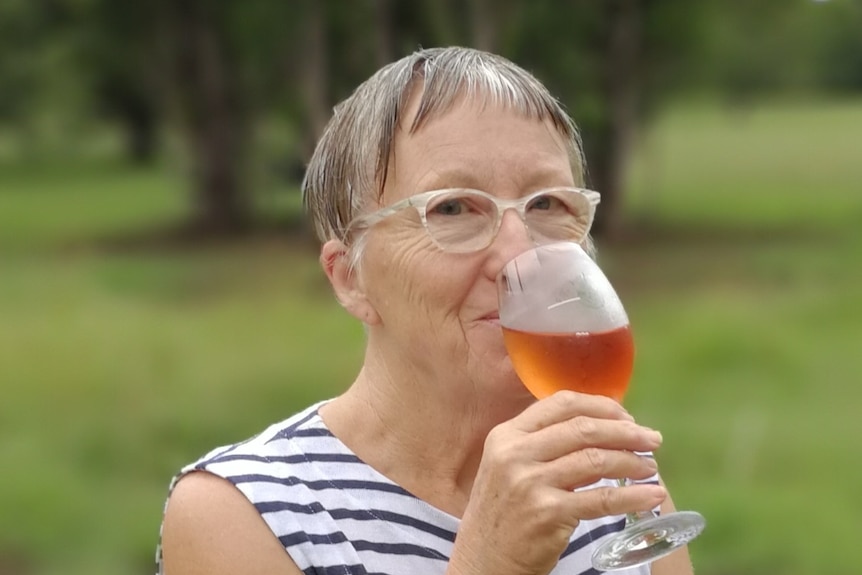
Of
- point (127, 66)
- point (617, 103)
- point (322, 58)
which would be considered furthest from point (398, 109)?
point (127, 66)

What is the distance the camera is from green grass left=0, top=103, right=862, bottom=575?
602 centimetres

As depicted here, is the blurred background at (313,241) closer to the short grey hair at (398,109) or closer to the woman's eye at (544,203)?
the short grey hair at (398,109)

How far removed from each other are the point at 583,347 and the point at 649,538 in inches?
Answer: 9.6

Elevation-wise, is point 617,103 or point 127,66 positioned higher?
Answer: point 127,66

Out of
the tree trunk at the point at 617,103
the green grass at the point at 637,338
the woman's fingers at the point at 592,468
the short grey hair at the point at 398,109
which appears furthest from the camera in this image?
the tree trunk at the point at 617,103

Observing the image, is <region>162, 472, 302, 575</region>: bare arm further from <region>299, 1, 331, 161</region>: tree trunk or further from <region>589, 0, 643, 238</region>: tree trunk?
<region>589, 0, 643, 238</region>: tree trunk

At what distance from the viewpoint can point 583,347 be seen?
1304mm

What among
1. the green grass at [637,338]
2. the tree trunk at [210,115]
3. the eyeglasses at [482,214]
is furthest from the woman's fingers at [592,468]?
the tree trunk at [210,115]

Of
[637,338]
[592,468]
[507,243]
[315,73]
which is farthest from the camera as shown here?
[315,73]

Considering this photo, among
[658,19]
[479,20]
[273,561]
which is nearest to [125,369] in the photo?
[479,20]

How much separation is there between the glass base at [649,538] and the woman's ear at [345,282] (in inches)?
21.0

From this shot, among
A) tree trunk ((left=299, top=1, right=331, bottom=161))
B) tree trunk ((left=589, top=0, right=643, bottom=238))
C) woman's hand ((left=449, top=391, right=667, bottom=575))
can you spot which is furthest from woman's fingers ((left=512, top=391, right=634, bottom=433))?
tree trunk ((left=589, top=0, right=643, bottom=238))

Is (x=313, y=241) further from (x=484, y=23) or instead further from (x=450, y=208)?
(x=484, y=23)

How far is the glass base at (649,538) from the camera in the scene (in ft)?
4.18
